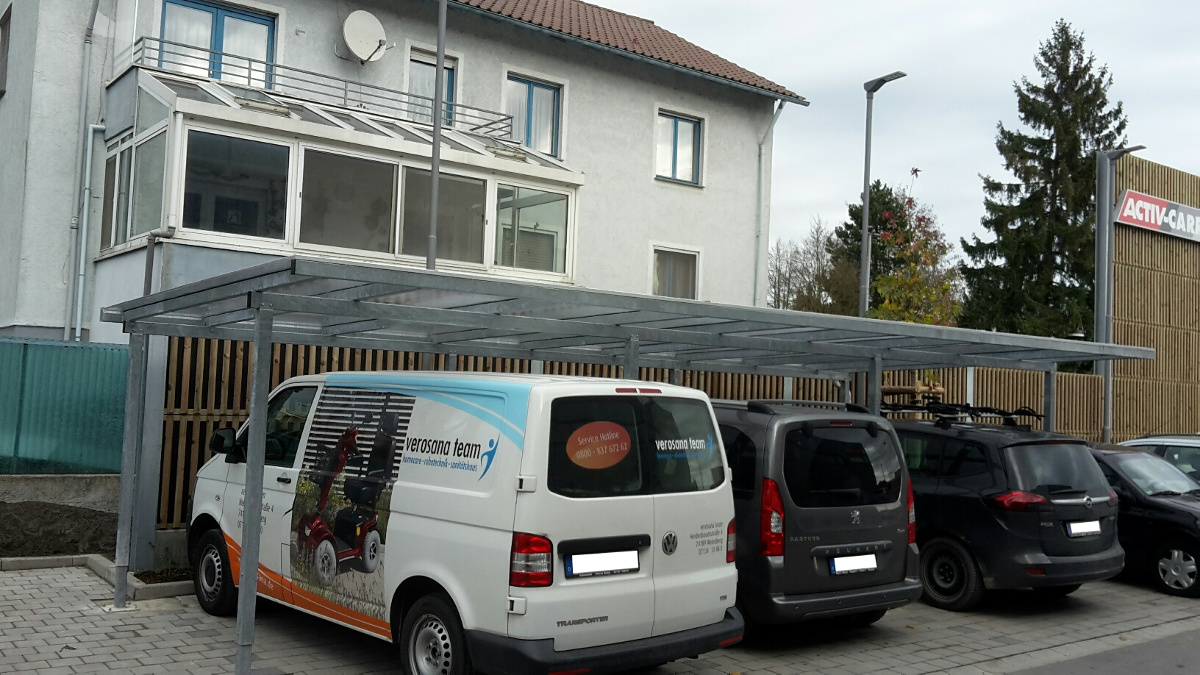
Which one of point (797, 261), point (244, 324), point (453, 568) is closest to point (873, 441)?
point (453, 568)

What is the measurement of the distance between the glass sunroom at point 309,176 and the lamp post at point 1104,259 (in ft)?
34.7

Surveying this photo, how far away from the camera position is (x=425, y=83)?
19.0 m

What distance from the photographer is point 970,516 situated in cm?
941

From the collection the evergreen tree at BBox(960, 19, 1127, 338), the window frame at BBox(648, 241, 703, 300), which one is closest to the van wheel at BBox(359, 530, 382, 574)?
the window frame at BBox(648, 241, 703, 300)

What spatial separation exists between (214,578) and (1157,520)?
9266 millimetres

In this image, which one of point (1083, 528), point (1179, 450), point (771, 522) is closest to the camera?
point (771, 522)

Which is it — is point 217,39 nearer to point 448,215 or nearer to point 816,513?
point 448,215

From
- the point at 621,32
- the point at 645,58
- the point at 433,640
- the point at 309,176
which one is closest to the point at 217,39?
the point at 309,176

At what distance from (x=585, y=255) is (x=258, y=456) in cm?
1409

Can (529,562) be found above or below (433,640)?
above

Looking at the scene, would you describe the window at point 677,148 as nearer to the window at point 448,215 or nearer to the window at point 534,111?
the window at point 534,111

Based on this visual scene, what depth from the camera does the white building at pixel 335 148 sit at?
1411 centimetres

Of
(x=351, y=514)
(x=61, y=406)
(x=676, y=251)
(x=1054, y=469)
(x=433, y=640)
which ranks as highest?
(x=676, y=251)

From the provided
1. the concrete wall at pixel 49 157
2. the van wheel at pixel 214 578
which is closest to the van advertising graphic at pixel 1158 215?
the concrete wall at pixel 49 157
